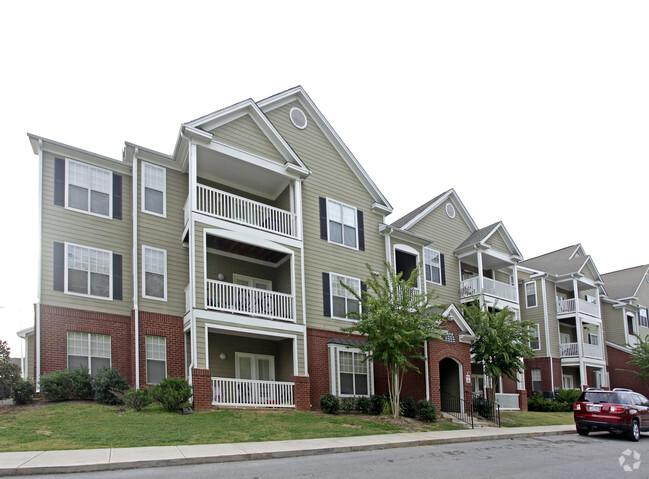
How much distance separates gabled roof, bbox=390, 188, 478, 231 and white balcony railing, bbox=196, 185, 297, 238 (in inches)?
324

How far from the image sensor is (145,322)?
2078 centimetres

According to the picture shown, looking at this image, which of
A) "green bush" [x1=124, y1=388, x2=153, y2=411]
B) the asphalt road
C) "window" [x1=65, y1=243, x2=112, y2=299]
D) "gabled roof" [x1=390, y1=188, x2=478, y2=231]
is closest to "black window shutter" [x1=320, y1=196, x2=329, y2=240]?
"gabled roof" [x1=390, y1=188, x2=478, y2=231]

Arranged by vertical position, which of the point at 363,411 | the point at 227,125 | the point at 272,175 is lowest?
the point at 363,411

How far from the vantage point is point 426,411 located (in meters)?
21.6

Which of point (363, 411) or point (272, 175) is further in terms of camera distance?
point (272, 175)

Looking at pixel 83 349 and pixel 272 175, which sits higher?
pixel 272 175

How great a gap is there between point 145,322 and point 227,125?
7966mm

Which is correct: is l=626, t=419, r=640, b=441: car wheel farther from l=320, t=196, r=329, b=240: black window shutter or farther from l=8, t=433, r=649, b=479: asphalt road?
l=320, t=196, r=329, b=240: black window shutter

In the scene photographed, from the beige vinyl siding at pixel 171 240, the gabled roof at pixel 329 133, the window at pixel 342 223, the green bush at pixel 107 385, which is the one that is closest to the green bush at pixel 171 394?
the green bush at pixel 107 385

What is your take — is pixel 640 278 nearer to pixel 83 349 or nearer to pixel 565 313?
pixel 565 313

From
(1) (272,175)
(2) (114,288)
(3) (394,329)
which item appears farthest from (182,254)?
(3) (394,329)

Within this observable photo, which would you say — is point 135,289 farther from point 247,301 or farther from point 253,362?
point 253,362

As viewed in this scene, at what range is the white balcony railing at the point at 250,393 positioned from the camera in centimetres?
1973

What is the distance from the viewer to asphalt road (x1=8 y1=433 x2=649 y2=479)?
11133 mm
